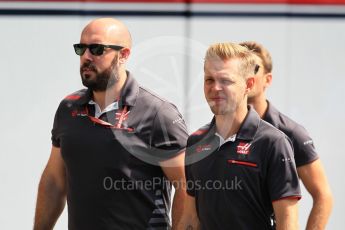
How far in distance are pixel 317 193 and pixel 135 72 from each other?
1.11 metres

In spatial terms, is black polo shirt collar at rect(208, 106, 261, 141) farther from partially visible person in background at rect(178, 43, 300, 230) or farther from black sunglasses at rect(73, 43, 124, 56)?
black sunglasses at rect(73, 43, 124, 56)

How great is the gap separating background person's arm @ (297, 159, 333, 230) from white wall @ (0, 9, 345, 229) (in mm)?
691

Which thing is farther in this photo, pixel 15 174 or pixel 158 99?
pixel 15 174

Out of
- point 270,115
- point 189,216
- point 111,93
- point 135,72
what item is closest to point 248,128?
point 189,216

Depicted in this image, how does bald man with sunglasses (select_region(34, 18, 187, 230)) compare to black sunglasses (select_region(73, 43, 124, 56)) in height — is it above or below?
below

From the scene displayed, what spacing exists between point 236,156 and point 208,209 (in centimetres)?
21

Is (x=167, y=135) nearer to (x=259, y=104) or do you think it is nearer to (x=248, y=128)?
(x=248, y=128)

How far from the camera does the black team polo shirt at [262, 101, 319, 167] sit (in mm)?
3137

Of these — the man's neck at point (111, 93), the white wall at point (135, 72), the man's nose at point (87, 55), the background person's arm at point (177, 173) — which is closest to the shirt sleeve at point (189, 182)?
the background person's arm at point (177, 173)

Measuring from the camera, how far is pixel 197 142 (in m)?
2.66

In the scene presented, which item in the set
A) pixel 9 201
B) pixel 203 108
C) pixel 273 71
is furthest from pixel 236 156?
pixel 9 201

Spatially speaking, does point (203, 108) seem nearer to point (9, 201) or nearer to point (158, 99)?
point (158, 99)

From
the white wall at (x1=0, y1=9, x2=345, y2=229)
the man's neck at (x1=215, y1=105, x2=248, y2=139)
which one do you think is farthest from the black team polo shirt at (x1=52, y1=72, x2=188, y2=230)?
the white wall at (x1=0, y1=9, x2=345, y2=229)

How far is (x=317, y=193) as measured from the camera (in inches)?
124
